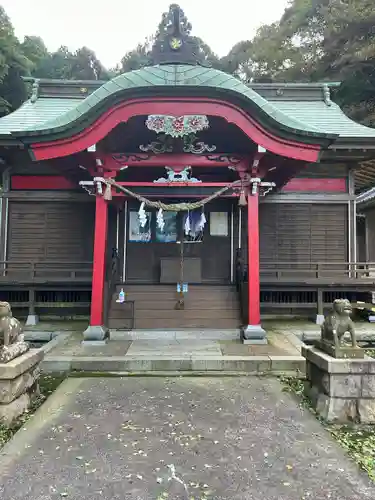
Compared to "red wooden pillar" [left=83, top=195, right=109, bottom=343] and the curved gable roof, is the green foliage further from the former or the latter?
"red wooden pillar" [left=83, top=195, right=109, bottom=343]

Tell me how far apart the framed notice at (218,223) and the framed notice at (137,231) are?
74.4 inches

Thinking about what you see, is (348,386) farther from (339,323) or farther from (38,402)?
(38,402)

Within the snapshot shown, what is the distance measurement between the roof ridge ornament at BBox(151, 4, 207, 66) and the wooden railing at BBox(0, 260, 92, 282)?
5400mm

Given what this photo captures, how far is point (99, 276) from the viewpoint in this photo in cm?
710

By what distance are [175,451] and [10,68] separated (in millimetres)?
28297

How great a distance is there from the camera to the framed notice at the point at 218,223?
1023cm

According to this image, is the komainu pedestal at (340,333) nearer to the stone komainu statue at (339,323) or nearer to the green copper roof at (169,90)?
the stone komainu statue at (339,323)

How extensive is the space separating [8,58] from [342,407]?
2783 centimetres

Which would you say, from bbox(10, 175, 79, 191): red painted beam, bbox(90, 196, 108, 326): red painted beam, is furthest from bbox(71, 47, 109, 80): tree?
bbox(90, 196, 108, 326): red painted beam

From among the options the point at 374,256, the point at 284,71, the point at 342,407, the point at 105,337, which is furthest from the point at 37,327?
the point at 284,71

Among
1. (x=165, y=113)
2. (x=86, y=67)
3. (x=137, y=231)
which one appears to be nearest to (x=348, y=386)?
(x=165, y=113)

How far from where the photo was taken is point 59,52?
37.7 meters

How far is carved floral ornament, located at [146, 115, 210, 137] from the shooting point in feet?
21.5

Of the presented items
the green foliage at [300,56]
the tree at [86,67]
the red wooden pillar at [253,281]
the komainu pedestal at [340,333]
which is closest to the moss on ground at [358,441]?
the komainu pedestal at [340,333]
